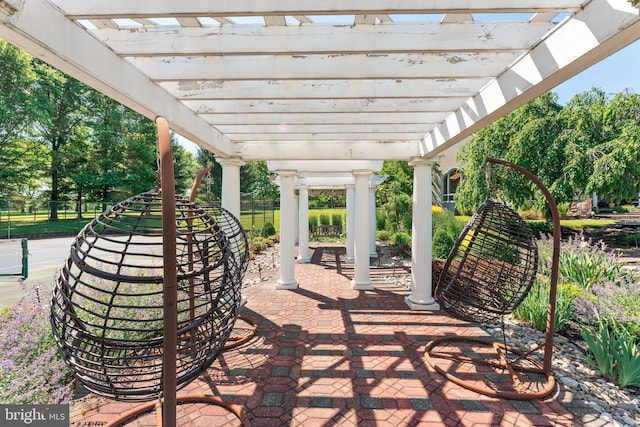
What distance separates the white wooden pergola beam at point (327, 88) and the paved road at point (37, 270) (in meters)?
3.01

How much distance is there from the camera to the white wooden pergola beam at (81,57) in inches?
78.5

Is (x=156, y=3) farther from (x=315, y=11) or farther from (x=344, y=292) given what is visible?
(x=344, y=292)

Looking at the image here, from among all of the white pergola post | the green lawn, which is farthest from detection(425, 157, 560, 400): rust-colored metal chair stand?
the green lawn

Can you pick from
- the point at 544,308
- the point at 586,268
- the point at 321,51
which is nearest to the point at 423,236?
the point at 544,308

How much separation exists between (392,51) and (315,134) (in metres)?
3.18

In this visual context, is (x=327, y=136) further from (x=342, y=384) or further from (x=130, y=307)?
(x=130, y=307)

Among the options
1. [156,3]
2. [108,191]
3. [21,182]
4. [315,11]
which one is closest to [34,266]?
[156,3]

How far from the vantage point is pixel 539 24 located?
263cm

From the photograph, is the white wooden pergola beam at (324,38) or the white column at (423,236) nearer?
the white wooden pergola beam at (324,38)

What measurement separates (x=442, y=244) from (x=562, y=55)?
24.5ft

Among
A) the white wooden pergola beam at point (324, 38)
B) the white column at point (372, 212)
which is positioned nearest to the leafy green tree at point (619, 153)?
the white column at point (372, 212)

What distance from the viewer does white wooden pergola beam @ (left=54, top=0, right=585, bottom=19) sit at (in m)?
2.20

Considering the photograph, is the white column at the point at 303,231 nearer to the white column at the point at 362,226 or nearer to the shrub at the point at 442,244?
the white column at the point at 362,226

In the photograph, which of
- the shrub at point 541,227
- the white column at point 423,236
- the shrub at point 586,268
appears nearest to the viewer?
the shrub at point 586,268
